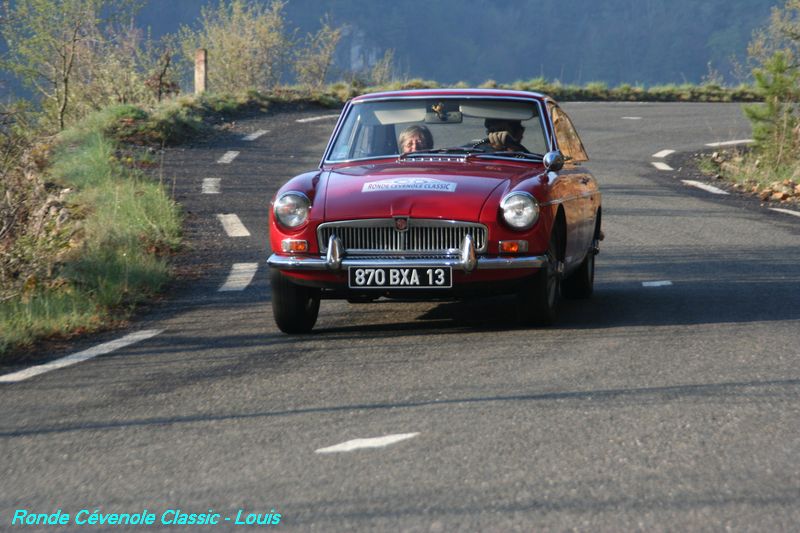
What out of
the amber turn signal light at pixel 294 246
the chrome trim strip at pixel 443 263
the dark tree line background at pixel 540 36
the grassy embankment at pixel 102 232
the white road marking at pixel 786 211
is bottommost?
the white road marking at pixel 786 211

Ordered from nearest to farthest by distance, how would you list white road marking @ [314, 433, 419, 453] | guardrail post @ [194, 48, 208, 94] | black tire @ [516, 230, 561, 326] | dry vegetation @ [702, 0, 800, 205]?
1. white road marking @ [314, 433, 419, 453]
2. black tire @ [516, 230, 561, 326]
3. dry vegetation @ [702, 0, 800, 205]
4. guardrail post @ [194, 48, 208, 94]

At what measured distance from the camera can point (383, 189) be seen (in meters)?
7.34

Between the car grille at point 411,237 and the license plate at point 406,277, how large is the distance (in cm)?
13

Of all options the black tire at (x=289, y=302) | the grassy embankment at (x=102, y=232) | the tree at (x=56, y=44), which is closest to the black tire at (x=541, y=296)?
the black tire at (x=289, y=302)

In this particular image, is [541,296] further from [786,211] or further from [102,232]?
[786,211]

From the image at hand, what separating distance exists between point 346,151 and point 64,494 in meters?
4.53

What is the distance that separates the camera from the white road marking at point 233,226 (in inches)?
493

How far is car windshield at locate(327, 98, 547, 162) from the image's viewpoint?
8352mm

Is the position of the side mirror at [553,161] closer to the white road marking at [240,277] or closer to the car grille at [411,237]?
the car grille at [411,237]

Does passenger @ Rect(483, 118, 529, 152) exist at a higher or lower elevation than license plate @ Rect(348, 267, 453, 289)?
higher

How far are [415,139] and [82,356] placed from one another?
8.78 ft

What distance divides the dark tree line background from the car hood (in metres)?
131

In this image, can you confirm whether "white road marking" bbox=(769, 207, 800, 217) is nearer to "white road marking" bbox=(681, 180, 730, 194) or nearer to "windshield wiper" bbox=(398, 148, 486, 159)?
"white road marking" bbox=(681, 180, 730, 194)

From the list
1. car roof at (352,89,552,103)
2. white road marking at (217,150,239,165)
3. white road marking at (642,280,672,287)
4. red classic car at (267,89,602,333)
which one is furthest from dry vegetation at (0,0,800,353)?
white road marking at (642,280,672,287)
